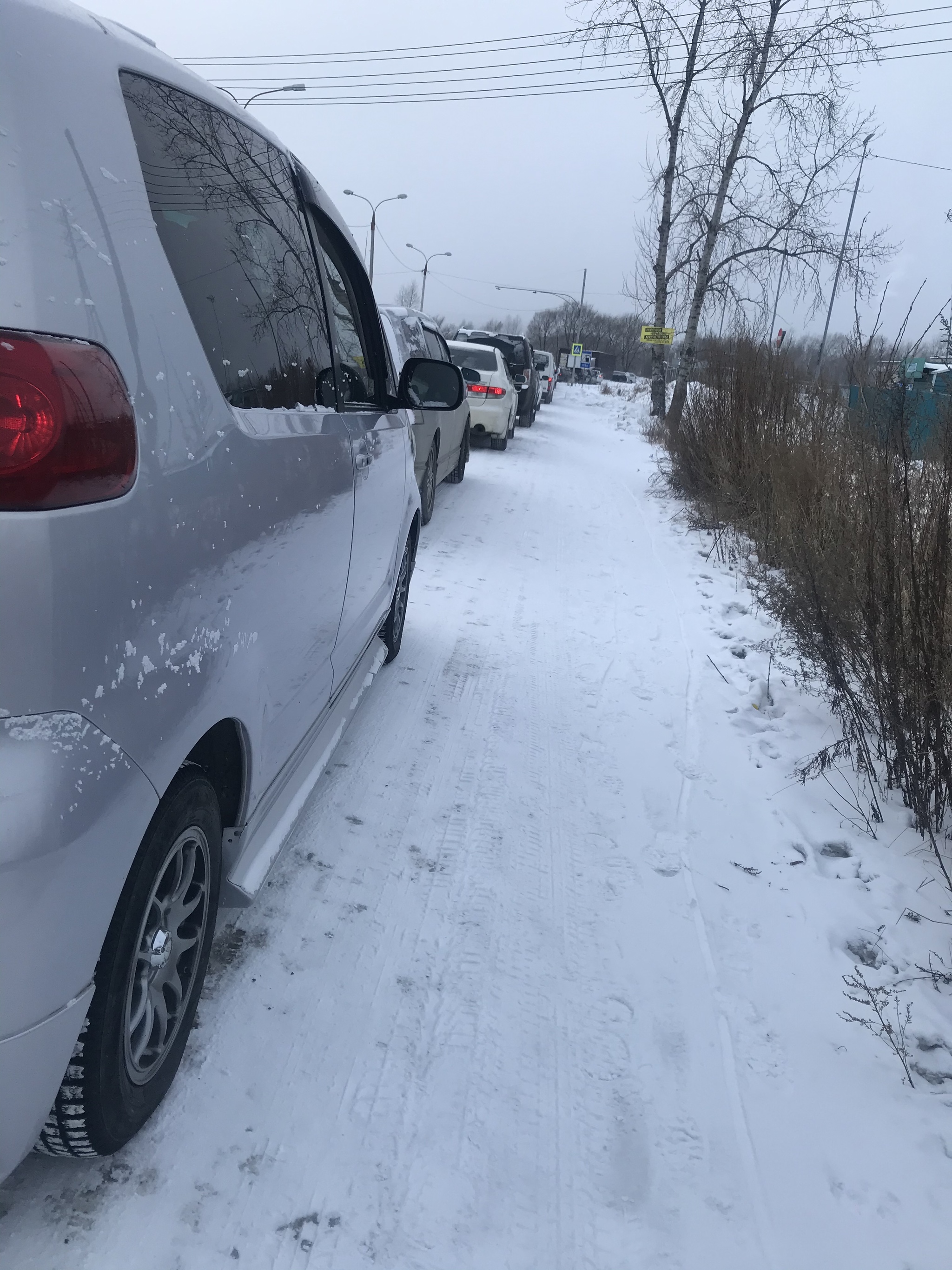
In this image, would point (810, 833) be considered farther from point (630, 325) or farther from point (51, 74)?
point (630, 325)

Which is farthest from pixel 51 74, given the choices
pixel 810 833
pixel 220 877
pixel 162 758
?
pixel 810 833

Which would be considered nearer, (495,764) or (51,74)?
(51,74)

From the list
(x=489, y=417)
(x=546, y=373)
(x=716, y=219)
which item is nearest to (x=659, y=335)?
(x=716, y=219)

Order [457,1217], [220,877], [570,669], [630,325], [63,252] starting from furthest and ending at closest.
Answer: [630,325] < [570,669] < [220,877] < [457,1217] < [63,252]

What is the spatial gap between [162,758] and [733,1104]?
1.79 metres

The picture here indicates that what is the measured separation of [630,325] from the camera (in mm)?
105250

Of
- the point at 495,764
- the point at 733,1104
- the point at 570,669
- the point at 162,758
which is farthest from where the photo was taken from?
the point at 570,669

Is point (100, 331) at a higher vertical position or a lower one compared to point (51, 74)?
lower

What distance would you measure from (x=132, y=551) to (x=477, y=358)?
13.7 m

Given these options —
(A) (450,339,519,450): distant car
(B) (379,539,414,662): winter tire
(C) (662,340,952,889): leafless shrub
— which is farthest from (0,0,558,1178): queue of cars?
(A) (450,339,519,450): distant car

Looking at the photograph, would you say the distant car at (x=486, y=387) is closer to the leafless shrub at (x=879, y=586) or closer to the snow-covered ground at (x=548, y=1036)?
the leafless shrub at (x=879, y=586)

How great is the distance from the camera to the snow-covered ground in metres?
1.92

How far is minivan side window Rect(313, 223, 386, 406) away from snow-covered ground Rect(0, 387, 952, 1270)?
5.22 ft

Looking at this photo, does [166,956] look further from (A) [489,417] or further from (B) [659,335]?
(B) [659,335]
